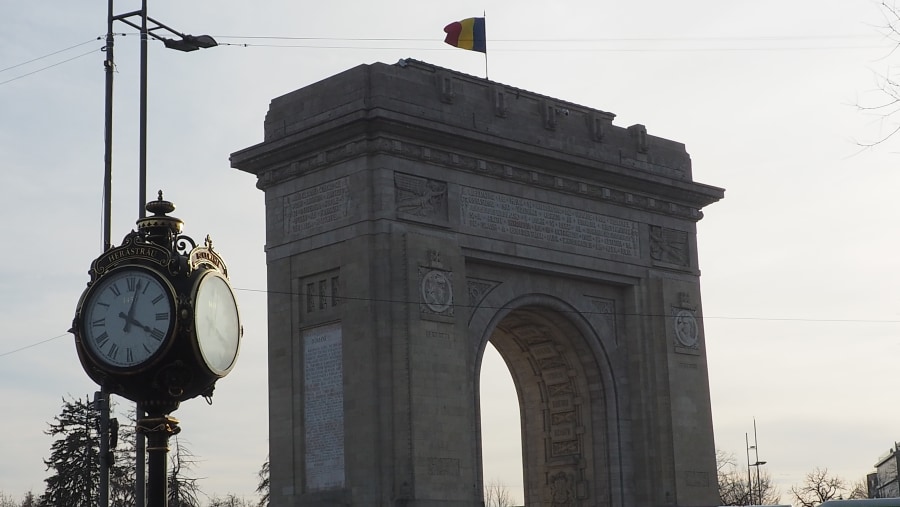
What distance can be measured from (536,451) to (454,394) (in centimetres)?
716

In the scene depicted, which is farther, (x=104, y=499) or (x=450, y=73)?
(x=450, y=73)

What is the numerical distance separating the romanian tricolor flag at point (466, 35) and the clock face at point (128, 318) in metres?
31.2

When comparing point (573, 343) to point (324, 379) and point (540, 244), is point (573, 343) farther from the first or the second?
point (324, 379)

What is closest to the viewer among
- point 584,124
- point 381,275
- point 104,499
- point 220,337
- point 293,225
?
point 220,337

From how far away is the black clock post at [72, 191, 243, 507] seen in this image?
5.87 metres

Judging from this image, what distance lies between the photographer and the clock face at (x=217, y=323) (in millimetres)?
5973

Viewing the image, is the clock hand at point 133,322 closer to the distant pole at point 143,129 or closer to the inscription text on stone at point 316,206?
the distant pole at point 143,129

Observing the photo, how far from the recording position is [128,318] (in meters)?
5.92

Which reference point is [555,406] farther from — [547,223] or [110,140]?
[110,140]

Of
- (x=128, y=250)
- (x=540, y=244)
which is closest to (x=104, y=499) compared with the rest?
(x=128, y=250)

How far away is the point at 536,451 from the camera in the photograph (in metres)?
40.4

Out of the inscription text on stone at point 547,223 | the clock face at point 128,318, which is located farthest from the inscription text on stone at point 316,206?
the clock face at point 128,318

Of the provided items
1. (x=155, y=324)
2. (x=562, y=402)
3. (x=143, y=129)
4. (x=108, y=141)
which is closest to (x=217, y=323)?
(x=155, y=324)

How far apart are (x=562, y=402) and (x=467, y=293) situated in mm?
6189
